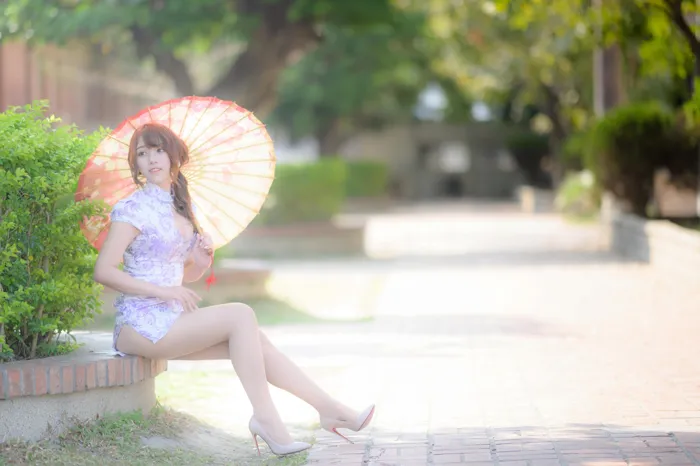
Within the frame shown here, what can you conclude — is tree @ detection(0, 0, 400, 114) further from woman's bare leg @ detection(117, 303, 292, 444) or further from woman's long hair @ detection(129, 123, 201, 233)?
woman's bare leg @ detection(117, 303, 292, 444)

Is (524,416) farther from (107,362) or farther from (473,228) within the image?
(473,228)

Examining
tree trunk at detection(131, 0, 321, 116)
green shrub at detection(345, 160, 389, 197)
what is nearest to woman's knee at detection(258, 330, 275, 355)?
tree trunk at detection(131, 0, 321, 116)

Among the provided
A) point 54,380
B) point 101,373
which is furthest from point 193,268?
point 54,380

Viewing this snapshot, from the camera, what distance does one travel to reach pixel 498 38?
109 feet

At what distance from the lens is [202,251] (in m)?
6.63

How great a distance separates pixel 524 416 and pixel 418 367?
1.98 m

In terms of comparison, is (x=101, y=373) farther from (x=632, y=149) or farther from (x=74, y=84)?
(x=74, y=84)

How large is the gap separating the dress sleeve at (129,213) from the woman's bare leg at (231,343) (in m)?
0.51

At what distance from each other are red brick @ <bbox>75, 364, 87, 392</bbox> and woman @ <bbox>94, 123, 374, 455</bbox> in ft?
1.00

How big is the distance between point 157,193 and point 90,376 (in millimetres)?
992

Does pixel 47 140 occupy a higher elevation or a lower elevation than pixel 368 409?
higher

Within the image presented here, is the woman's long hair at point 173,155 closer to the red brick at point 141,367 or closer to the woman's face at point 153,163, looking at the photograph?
the woman's face at point 153,163

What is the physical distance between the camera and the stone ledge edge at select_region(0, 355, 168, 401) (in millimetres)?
5922

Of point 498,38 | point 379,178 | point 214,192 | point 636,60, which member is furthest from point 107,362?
point 379,178
